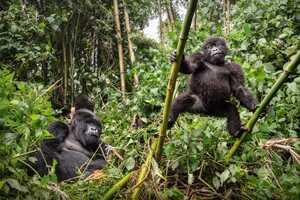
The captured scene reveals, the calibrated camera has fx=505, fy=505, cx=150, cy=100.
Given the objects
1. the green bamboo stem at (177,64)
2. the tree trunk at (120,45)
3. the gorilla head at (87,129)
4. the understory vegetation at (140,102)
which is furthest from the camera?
the tree trunk at (120,45)

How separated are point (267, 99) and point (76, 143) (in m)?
3.10

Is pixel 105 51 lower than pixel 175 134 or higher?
higher

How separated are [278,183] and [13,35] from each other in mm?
5240

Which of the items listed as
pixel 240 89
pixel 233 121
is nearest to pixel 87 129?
pixel 240 89

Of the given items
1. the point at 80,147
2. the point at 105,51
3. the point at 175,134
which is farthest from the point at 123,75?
the point at 175,134

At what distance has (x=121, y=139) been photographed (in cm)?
434

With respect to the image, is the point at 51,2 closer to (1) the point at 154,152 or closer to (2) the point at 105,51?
(2) the point at 105,51

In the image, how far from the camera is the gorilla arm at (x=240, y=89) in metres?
4.18

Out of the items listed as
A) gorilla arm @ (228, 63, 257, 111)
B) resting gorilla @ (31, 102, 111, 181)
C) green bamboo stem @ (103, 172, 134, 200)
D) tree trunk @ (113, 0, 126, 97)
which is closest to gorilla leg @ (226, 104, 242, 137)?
gorilla arm @ (228, 63, 257, 111)

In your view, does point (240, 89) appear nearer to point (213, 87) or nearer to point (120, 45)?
point (213, 87)

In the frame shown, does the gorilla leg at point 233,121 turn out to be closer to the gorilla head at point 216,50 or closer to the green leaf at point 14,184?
the gorilla head at point 216,50

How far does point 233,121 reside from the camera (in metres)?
3.95

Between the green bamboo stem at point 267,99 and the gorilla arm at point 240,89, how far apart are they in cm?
80

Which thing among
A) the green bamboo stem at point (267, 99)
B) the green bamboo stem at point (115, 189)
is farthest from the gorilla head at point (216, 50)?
the green bamboo stem at point (115, 189)
